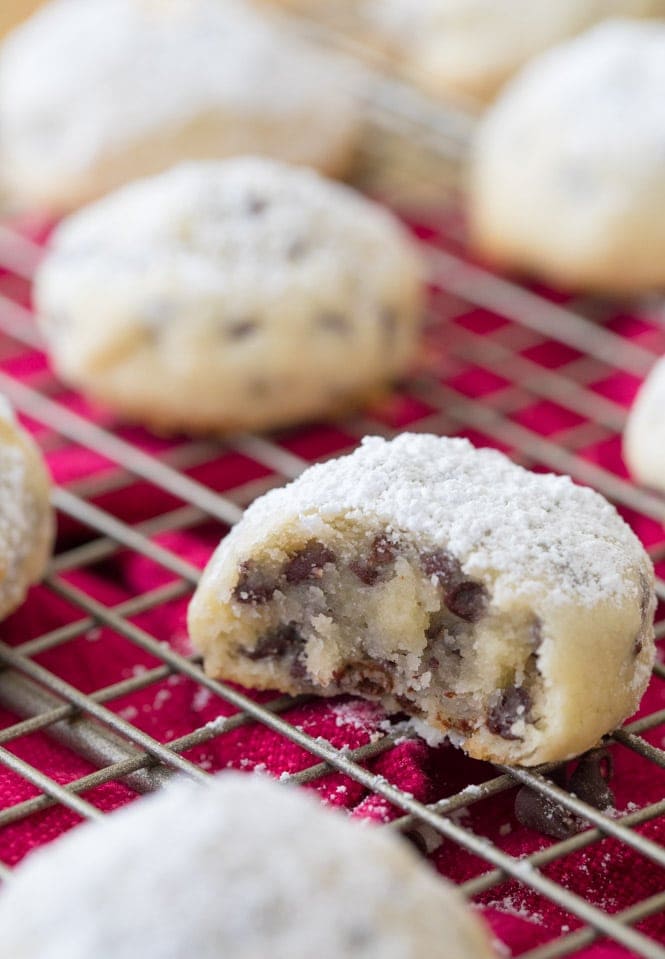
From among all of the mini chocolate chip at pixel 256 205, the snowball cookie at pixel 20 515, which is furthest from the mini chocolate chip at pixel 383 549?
the mini chocolate chip at pixel 256 205

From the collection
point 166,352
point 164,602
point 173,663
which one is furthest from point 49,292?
point 173,663

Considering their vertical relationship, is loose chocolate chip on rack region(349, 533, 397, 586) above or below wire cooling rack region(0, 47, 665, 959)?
above

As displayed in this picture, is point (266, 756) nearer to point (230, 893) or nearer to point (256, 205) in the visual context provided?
point (230, 893)

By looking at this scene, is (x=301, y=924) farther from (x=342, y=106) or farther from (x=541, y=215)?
(x=342, y=106)

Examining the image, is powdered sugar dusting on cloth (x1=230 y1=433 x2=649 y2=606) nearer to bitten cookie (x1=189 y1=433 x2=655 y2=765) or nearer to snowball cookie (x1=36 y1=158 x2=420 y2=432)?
bitten cookie (x1=189 y1=433 x2=655 y2=765)

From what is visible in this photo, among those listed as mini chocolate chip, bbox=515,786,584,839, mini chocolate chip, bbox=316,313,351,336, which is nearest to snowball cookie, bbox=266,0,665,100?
mini chocolate chip, bbox=316,313,351,336

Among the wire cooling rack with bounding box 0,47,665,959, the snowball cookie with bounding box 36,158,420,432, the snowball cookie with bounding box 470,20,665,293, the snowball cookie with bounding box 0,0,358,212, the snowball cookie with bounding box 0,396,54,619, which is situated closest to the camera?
the wire cooling rack with bounding box 0,47,665,959

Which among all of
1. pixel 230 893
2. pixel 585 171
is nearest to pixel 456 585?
pixel 230 893
